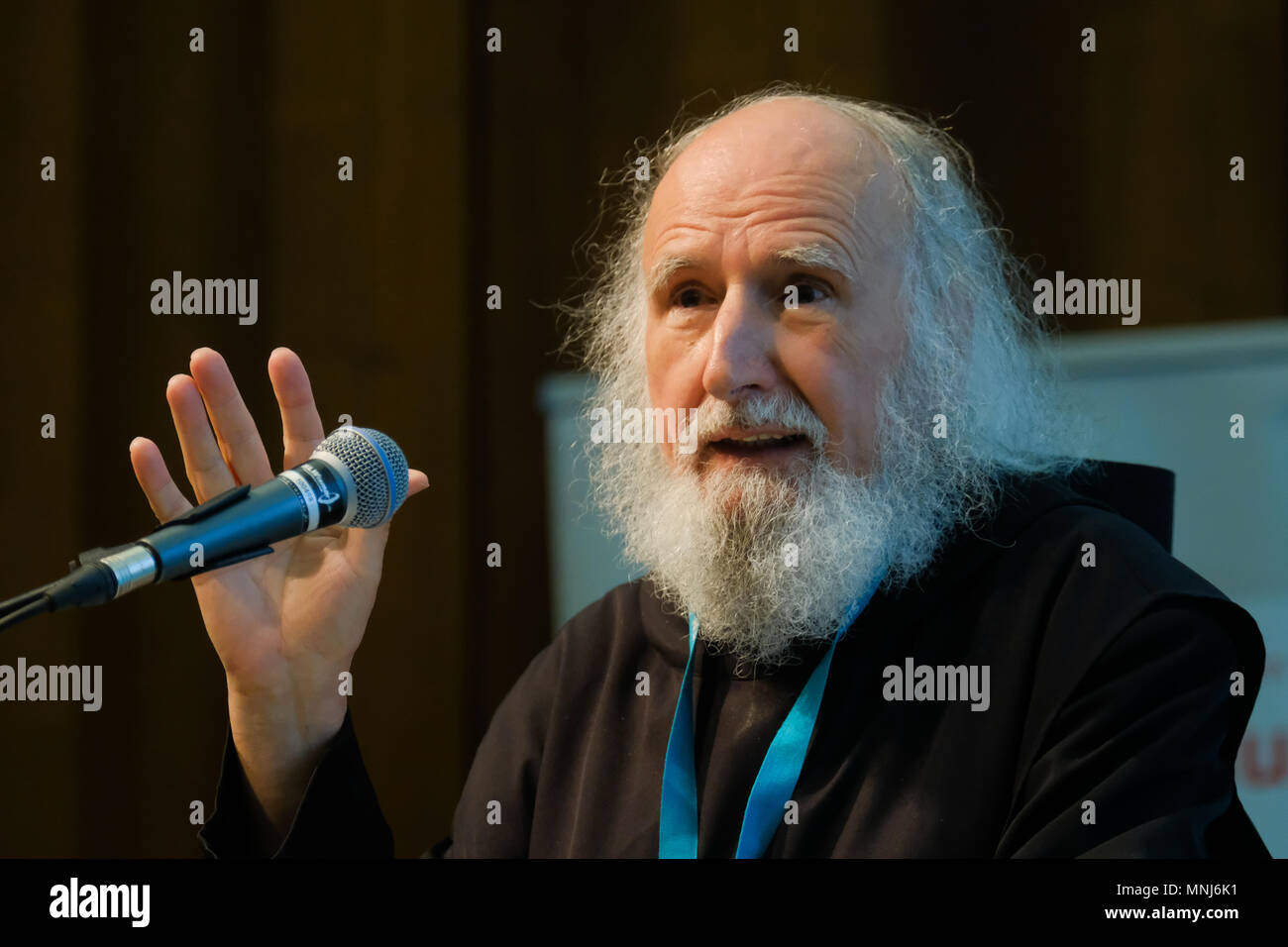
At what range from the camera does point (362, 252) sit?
9.61ft

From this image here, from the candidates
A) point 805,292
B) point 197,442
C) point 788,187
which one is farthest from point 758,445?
point 197,442

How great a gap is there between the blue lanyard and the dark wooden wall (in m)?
1.08

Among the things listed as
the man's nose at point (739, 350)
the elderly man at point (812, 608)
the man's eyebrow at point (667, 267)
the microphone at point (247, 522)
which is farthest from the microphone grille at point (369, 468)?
the man's eyebrow at point (667, 267)

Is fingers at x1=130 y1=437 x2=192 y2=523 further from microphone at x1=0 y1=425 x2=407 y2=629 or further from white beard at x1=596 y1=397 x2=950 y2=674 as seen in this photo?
white beard at x1=596 y1=397 x2=950 y2=674

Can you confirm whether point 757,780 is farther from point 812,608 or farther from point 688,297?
point 688,297

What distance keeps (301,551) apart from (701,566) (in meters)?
0.68

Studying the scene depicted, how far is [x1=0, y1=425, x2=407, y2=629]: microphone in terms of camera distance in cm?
110

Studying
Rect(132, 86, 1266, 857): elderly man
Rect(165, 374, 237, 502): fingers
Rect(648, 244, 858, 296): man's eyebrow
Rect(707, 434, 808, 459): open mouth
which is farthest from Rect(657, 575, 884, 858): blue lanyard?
Rect(165, 374, 237, 502): fingers

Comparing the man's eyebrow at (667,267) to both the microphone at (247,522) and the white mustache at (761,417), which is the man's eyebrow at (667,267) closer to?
the white mustache at (761,417)

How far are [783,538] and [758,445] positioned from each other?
0.16m

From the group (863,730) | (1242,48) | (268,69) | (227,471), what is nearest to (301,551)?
(227,471)

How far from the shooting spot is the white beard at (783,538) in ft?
6.52

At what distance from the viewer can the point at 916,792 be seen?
1.77 m

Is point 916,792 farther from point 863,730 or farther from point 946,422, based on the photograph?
point 946,422
